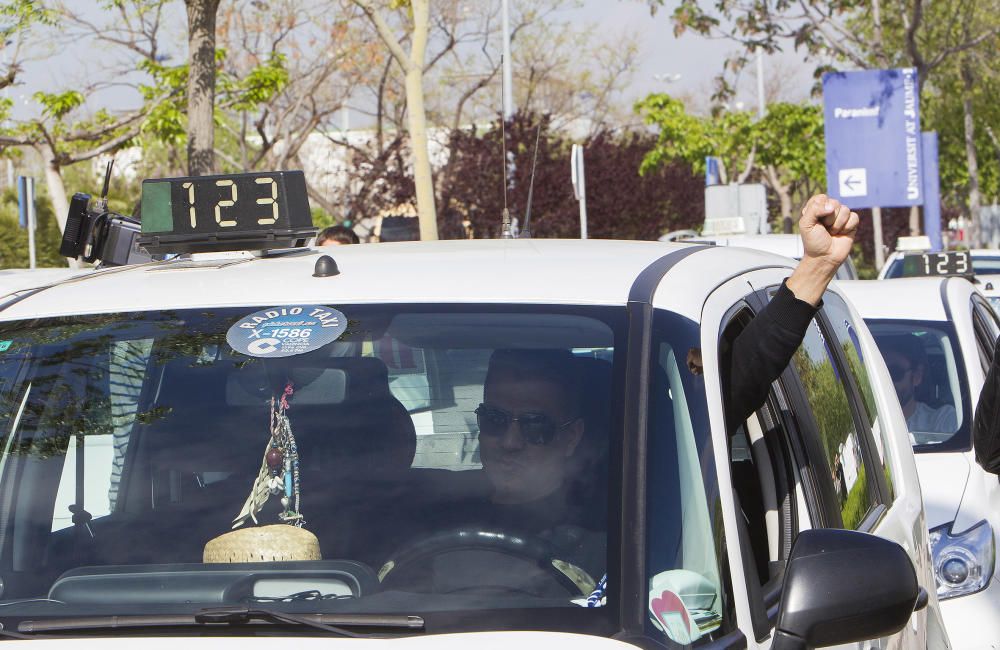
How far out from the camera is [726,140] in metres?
38.5

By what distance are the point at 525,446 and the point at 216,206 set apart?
120 centimetres

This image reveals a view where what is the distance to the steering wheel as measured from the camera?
2252 millimetres

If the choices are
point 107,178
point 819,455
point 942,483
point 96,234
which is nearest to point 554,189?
point 942,483

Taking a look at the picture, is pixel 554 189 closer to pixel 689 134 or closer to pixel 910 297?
pixel 689 134

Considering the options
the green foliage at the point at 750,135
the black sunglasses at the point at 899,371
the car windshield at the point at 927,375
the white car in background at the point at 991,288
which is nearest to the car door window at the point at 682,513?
the car windshield at the point at 927,375

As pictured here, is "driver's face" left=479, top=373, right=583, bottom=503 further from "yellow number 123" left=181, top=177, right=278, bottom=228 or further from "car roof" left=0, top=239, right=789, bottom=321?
"yellow number 123" left=181, top=177, right=278, bottom=228

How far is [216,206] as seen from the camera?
10.9ft

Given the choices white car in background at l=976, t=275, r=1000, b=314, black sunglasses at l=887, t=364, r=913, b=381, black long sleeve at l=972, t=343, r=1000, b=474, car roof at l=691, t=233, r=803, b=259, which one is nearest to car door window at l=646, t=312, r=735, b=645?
black long sleeve at l=972, t=343, r=1000, b=474

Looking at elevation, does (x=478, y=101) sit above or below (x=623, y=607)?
above

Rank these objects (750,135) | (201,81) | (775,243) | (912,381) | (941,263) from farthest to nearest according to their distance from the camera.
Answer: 1. (750,135)
2. (775,243)
3. (201,81)
4. (941,263)
5. (912,381)

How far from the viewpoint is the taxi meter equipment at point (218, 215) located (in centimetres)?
333

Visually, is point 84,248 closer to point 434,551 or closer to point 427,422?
point 427,422

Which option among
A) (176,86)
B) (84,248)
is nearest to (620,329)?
(84,248)

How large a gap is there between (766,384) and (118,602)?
1.19m
